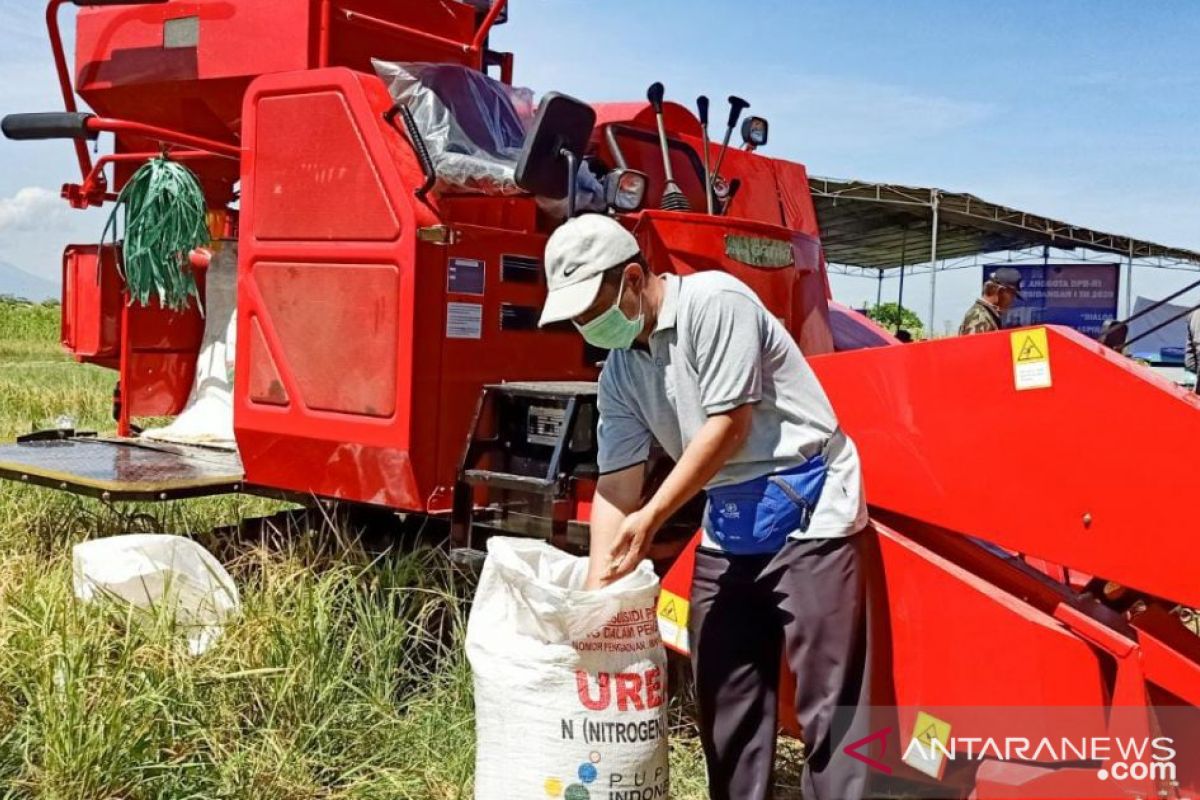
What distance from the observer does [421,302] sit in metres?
3.53

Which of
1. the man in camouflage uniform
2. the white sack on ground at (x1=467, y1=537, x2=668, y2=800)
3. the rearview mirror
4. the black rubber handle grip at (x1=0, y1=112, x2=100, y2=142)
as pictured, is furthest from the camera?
the man in camouflage uniform

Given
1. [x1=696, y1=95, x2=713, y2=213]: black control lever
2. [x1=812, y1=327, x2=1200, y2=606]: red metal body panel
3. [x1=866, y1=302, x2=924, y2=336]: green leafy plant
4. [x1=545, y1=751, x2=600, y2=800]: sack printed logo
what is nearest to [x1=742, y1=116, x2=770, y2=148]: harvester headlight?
[x1=696, y1=95, x2=713, y2=213]: black control lever

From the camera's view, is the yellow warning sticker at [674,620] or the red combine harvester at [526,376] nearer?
the red combine harvester at [526,376]

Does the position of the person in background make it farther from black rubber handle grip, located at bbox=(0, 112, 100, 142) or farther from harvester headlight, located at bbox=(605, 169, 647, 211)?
black rubber handle grip, located at bbox=(0, 112, 100, 142)

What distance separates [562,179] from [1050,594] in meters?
1.76

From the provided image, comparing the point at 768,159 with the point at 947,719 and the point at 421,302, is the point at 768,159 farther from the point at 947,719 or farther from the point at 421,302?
the point at 947,719

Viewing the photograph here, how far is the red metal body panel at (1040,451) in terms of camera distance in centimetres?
236

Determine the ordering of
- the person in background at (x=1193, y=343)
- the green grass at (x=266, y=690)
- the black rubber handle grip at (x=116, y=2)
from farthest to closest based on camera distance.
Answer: the person in background at (x=1193, y=343)
the black rubber handle grip at (x=116, y=2)
the green grass at (x=266, y=690)

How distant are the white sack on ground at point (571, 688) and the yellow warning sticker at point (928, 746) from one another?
22.3 inches

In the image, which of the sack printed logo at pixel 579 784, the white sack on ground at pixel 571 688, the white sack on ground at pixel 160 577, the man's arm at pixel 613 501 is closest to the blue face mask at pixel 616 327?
the man's arm at pixel 613 501

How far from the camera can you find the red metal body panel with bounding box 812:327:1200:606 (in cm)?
236

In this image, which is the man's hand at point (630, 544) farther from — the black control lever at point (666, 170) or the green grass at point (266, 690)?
the black control lever at point (666, 170)

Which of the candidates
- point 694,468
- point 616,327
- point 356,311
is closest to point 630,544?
point 694,468

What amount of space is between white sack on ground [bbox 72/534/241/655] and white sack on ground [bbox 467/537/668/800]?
1.37m
